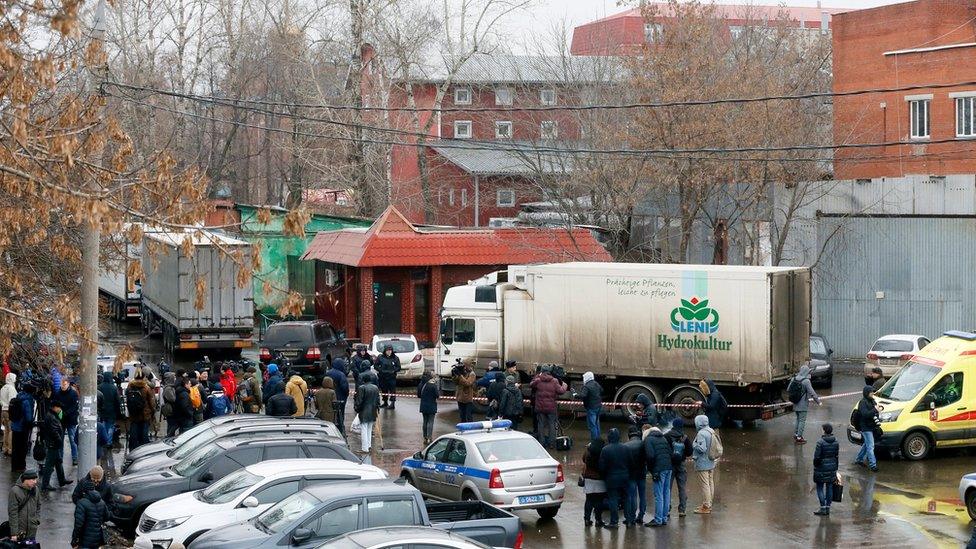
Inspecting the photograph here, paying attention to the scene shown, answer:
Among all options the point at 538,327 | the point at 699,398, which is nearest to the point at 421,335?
the point at 538,327

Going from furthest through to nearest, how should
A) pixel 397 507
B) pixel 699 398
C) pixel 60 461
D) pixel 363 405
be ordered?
pixel 699 398, pixel 363 405, pixel 60 461, pixel 397 507

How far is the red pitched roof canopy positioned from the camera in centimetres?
3900

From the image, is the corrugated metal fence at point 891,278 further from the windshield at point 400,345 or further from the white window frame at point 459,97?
the white window frame at point 459,97

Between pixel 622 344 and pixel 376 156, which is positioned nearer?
pixel 622 344

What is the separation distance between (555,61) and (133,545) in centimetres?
3767

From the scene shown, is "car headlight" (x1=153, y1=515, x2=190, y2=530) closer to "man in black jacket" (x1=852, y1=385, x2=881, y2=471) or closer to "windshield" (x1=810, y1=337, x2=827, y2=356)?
"man in black jacket" (x1=852, y1=385, x2=881, y2=471)

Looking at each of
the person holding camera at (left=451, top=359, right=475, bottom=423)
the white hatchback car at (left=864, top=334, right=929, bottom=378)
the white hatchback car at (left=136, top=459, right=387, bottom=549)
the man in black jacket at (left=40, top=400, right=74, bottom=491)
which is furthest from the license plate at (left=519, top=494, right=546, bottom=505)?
the white hatchback car at (left=864, top=334, right=929, bottom=378)

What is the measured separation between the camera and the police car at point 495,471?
17.4 metres

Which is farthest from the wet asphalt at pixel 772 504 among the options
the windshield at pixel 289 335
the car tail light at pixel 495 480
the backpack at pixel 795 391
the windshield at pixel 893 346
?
the windshield at pixel 893 346

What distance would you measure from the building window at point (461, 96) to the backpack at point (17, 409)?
163ft

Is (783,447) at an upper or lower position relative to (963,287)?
lower

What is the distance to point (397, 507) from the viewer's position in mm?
13469

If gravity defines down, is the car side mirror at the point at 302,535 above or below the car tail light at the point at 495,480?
above

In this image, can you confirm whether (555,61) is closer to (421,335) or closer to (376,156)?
(376,156)
